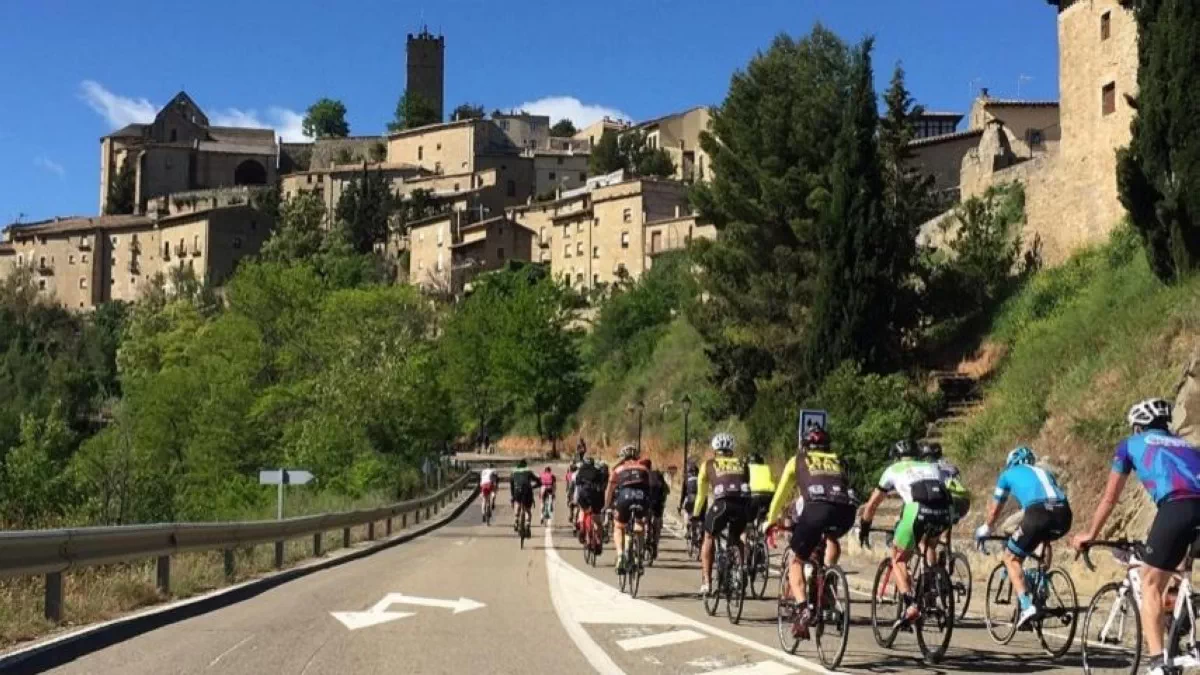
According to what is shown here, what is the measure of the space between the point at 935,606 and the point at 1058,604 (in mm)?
1324

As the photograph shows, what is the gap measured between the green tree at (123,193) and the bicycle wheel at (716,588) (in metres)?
156

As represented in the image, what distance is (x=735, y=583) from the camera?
1381 cm

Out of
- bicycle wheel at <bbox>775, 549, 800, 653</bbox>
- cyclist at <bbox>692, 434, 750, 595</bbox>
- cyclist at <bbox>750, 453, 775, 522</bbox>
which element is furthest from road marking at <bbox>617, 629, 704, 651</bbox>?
cyclist at <bbox>750, 453, 775, 522</bbox>

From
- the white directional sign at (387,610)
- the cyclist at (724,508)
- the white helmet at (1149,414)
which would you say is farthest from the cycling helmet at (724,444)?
the white helmet at (1149,414)

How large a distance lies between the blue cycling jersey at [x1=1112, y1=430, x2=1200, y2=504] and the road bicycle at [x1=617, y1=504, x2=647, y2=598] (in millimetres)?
8720

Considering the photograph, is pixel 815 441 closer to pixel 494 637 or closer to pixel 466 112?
pixel 494 637

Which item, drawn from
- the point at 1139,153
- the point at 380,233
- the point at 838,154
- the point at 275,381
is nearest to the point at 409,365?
the point at 275,381

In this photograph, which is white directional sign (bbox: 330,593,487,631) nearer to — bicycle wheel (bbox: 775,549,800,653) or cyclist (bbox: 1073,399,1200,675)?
bicycle wheel (bbox: 775,549,800,653)

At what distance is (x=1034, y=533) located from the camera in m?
10.8

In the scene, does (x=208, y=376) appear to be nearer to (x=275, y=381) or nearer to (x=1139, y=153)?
(x=275, y=381)

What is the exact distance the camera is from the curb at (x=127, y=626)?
9344 millimetres

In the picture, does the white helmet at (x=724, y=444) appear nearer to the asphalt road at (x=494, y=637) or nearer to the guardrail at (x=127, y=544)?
the asphalt road at (x=494, y=637)

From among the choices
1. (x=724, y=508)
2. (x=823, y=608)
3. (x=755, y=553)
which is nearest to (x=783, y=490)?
(x=823, y=608)

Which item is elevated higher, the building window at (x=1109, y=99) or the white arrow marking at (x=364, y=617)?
the building window at (x=1109, y=99)
